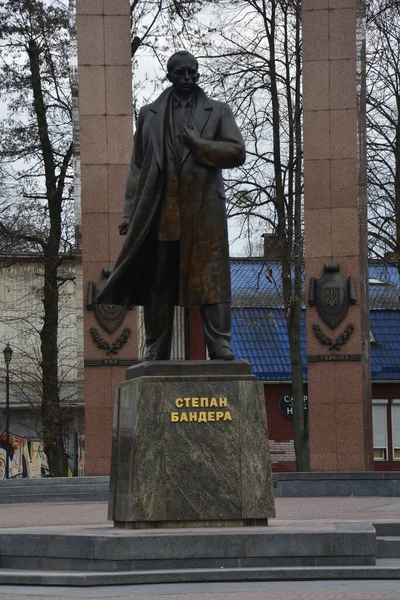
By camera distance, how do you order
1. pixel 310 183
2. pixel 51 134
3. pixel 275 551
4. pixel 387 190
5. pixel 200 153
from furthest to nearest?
pixel 51 134 → pixel 387 190 → pixel 310 183 → pixel 200 153 → pixel 275 551

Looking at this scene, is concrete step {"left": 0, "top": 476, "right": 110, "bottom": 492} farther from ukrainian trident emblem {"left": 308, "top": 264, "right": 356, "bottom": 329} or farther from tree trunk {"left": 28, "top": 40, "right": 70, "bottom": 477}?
tree trunk {"left": 28, "top": 40, "right": 70, "bottom": 477}

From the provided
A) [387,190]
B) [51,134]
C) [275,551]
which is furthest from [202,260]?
[51,134]

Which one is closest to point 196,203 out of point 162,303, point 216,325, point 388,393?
point 162,303

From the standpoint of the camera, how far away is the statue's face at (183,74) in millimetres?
11852

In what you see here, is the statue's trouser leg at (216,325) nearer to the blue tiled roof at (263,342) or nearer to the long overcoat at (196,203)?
the long overcoat at (196,203)

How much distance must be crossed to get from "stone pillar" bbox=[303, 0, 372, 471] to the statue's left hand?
1097cm

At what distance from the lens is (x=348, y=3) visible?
23172mm

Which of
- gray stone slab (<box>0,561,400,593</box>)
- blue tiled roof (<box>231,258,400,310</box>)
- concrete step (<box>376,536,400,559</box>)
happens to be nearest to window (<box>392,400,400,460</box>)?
blue tiled roof (<box>231,258,400,310</box>)

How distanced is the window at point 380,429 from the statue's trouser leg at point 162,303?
26.9 meters

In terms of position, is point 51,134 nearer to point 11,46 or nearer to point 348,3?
point 11,46

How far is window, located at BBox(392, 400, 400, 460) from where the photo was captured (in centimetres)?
3866

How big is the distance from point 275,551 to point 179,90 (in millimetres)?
4024

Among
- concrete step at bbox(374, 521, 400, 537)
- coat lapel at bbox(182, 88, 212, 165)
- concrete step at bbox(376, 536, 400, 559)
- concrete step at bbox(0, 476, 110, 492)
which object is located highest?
coat lapel at bbox(182, 88, 212, 165)

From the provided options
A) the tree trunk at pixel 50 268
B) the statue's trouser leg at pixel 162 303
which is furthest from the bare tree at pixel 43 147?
the statue's trouser leg at pixel 162 303
